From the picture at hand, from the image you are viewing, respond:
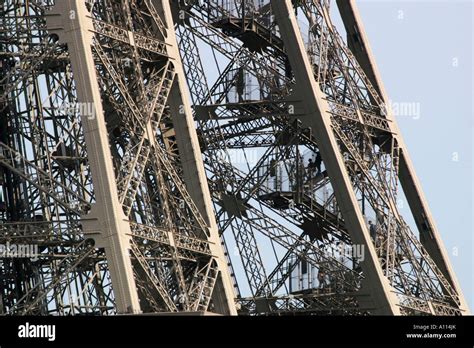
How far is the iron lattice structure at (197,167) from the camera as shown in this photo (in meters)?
35.8

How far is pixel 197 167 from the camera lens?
39.8m

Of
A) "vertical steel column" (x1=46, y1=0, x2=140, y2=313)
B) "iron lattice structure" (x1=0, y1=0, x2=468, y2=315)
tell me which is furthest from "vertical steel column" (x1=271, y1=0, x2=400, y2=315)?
"vertical steel column" (x1=46, y1=0, x2=140, y2=313)

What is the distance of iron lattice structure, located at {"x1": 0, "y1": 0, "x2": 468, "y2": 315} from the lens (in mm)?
35844

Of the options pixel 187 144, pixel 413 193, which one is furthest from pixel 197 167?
pixel 413 193

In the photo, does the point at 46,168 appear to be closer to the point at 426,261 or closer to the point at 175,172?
the point at 175,172

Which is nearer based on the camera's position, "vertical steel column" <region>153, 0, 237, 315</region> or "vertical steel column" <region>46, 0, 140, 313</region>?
"vertical steel column" <region>46, 0, 140, 313</region>

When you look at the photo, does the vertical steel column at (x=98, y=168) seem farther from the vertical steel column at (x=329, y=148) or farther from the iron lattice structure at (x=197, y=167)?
the vertical steel column at (x=329, y=148)

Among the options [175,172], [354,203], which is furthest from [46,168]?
[354,203]

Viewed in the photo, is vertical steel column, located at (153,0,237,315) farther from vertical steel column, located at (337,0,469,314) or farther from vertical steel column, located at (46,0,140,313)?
vertical steel column, located at (337,0,469,314)

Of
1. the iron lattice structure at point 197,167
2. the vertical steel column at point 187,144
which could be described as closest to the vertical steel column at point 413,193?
the iron lattice structure at point 197,167

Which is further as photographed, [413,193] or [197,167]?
[413,193]

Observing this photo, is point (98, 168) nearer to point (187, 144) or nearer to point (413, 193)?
point (187, 144)

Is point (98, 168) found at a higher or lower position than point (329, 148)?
lower
